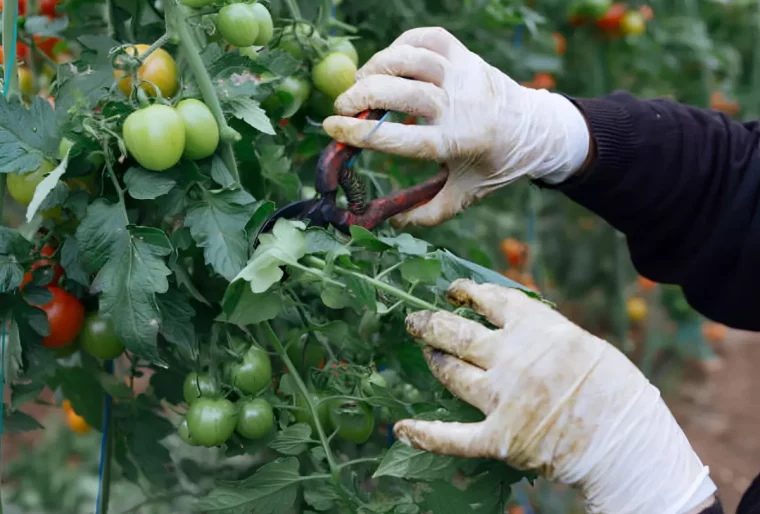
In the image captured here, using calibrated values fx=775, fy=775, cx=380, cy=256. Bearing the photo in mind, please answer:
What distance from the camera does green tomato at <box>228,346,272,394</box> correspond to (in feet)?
3.20

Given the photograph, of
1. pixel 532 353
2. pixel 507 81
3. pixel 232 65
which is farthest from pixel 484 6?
pixel 532 353

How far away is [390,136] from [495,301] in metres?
0.29

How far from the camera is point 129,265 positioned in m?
0.87

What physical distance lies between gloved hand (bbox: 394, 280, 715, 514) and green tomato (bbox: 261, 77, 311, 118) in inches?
14.4

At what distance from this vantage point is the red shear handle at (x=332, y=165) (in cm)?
99

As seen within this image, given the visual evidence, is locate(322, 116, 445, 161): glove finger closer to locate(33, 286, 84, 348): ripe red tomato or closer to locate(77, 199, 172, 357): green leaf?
locate(77, 199, 172, 357): green leaf

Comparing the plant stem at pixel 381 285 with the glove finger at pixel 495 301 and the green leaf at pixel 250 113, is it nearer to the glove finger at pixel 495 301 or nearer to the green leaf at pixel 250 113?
the glove finger at pixel 495 301

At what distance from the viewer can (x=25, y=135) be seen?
0.90 metres

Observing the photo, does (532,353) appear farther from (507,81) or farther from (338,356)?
(507,81)

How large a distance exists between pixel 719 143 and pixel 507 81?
1.65ft

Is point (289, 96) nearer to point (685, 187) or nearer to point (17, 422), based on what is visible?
point (17, 422)

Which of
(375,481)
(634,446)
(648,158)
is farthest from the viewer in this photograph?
(648,158)

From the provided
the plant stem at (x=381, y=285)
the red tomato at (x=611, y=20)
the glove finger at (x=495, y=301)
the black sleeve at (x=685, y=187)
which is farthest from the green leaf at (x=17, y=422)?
the red tomato at (x=611, y=20)

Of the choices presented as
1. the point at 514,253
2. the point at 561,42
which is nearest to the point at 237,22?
the point at 561,42
